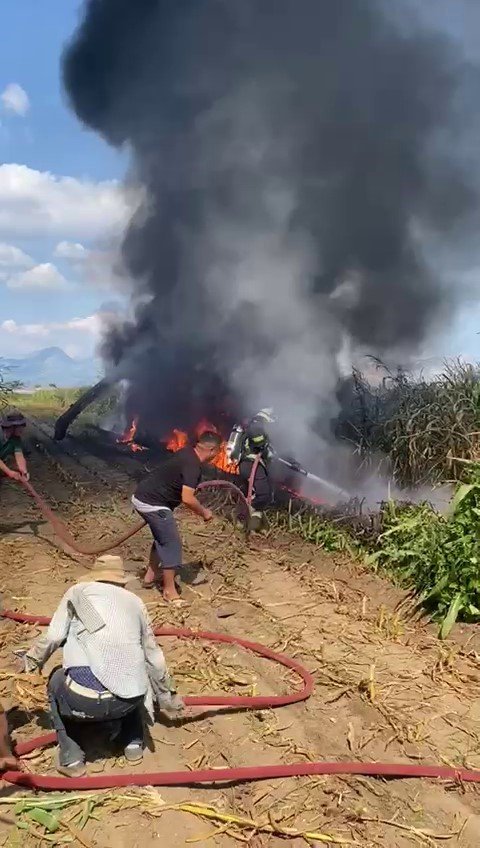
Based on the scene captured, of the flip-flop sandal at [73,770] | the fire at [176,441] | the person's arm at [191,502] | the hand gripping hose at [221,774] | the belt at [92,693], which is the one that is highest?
the fire at [176,441]

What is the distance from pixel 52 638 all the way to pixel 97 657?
0.29 metres

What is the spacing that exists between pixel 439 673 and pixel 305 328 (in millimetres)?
9869

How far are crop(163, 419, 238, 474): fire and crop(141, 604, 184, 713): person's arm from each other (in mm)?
6927

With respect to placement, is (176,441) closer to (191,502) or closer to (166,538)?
(166,538)

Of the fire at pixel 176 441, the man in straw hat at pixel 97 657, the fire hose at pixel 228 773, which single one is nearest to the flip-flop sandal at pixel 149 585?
the fire hose at pixel 228 773

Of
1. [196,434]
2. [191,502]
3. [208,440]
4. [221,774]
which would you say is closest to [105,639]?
[221,774]

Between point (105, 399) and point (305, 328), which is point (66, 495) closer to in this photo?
point (305, 328)

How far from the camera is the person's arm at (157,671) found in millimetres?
3928

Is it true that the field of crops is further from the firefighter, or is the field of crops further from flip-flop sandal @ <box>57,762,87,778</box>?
flip-flop sandal @ <box>57,762,87,778</box>

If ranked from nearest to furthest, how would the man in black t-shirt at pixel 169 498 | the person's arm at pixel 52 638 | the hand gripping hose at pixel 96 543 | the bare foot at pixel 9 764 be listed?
the bare foot at pixel 9 764 < the person's arm at pixel 52 638 < the man in black t-shirt at pixel 169 498 < the hand gripping hose at pixel 96 543

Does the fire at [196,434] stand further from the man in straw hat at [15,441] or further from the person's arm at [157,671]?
the person's arm at [157,671]

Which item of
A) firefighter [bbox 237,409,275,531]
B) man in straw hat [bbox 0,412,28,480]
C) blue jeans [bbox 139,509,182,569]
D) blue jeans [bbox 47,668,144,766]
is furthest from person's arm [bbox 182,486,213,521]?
firefighter [bbox 237,409,275,531]

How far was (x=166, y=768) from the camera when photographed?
4027mm

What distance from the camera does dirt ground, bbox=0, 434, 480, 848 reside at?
11.6ft
